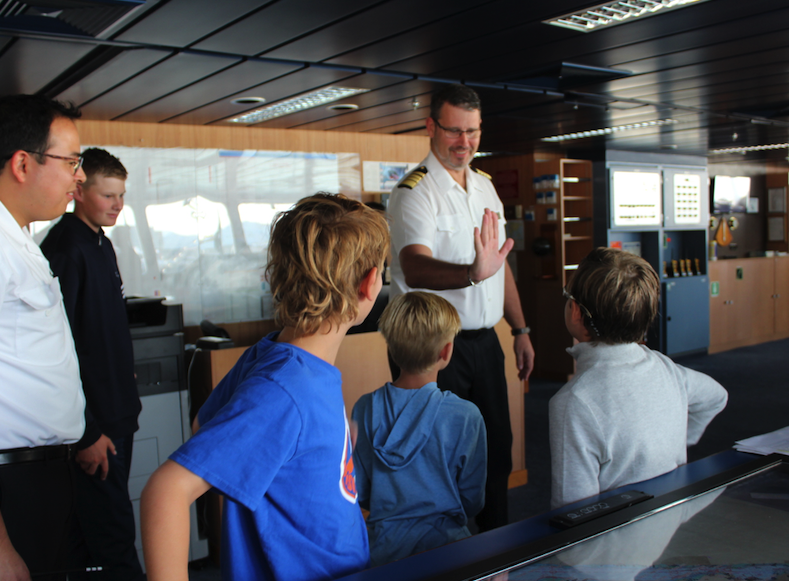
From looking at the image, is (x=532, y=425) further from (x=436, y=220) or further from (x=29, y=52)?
(x=29, y=52)

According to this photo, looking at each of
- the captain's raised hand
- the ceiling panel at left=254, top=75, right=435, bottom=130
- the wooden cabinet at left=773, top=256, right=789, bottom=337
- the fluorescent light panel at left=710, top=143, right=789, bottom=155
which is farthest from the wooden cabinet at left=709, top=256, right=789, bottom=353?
the captain's raised hand

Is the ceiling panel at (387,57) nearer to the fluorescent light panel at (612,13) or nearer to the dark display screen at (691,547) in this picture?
the fluorescent light panel at (612,13)

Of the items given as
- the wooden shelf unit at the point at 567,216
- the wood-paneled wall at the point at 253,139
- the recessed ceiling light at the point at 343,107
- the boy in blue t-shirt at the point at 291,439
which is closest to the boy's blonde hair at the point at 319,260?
the boy in blue t-shirt at the point at 291,439

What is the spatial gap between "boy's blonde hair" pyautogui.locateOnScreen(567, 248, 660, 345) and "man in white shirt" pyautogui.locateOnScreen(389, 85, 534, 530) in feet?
1.81

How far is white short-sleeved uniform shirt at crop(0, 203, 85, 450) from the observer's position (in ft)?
4.34

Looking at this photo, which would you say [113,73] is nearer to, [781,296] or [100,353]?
[100,353]

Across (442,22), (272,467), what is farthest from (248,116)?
(272,467)

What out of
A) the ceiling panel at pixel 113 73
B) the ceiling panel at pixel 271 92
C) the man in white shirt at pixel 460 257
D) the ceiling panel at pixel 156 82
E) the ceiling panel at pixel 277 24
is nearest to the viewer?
the man in white shirt at pixel 460 257

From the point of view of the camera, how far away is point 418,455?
158 centimetres

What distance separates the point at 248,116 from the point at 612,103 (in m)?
2.43

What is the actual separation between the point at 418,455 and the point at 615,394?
1.72ft

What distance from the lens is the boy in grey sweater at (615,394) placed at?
128 cm

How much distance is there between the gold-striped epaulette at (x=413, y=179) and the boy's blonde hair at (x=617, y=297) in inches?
35.8

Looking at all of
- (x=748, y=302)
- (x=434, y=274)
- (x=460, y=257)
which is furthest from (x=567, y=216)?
(x=434, y=274)
